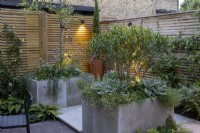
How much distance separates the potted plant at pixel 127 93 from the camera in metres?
3.87

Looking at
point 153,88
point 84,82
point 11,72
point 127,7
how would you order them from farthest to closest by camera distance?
point 127,7, point 11,72, point 84,82, point 153,88

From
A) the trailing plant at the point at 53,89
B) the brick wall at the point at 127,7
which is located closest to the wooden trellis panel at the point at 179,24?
the trailing plant at the point at 53,89

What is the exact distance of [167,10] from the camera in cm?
1577

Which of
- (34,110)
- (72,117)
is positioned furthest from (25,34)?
(72,117)

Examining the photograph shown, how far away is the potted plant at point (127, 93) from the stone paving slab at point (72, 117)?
69 cm

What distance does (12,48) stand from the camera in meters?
7.46

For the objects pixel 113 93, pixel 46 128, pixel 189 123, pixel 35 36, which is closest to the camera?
pixel 113 93

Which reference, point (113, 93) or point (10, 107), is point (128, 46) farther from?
point (10, 107)

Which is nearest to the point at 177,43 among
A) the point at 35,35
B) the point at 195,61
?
the point at 195,61

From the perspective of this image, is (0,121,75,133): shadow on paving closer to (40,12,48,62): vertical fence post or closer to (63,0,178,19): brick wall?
(40,12,48,62): vertical fence post

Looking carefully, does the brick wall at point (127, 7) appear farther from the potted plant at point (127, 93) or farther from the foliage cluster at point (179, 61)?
the potted plant at point (127, 93)

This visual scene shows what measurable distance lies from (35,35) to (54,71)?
2.05 m

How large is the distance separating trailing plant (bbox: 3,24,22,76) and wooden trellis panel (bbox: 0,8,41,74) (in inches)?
5.9

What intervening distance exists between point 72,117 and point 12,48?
3235 millimetres
